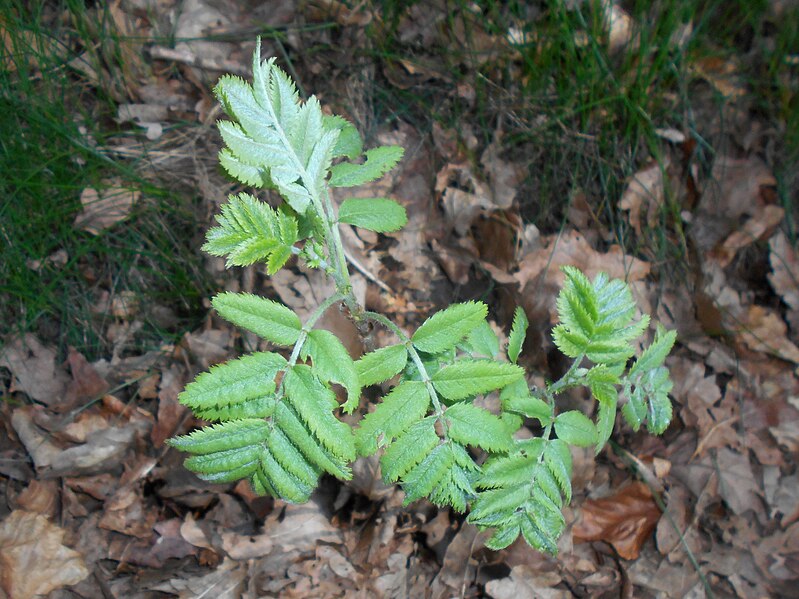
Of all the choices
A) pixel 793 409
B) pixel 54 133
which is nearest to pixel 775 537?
pixel 793 409

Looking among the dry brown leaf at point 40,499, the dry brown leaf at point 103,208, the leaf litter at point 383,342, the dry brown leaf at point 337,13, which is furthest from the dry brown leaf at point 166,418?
the dry brown leaf at point 337,13

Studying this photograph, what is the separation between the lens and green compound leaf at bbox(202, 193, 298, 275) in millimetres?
1278

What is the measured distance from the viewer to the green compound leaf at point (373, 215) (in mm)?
1577

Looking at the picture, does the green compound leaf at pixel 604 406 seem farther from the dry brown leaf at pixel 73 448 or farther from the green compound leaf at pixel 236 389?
the dry brown leaf at pixel 73 448

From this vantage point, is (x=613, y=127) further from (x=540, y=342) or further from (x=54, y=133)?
(x=54, y=133)

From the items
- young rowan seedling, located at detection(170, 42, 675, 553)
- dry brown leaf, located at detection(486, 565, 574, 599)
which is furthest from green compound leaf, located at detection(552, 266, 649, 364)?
dry brown leaf, located at detection(486, 565, 574, 599)

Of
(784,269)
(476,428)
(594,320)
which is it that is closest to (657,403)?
(594,320)

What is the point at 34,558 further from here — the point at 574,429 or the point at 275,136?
the point at 574,429

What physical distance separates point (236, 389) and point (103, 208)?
1.79 meters

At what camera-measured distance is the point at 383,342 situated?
2346 millimetres

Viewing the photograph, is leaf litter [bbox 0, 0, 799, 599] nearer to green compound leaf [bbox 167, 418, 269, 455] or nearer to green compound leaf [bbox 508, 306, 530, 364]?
green compound leaf [bbox 508, 306, 530, 364]

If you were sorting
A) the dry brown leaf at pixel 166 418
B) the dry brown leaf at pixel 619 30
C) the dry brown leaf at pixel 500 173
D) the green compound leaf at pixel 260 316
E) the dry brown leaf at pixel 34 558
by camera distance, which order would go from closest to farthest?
the green compound leaf at pixel 260 316
the dry brown leaf at pixel 34 558
the dry brown leaf at pixel 166 418
the dry brown leaf at pixel 500 173
the dry brown leaf at pixel 619 30

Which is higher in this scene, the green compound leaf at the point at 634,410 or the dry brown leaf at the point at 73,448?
the green compound leaf at the point at 634,410

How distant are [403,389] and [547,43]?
7.33 ft
